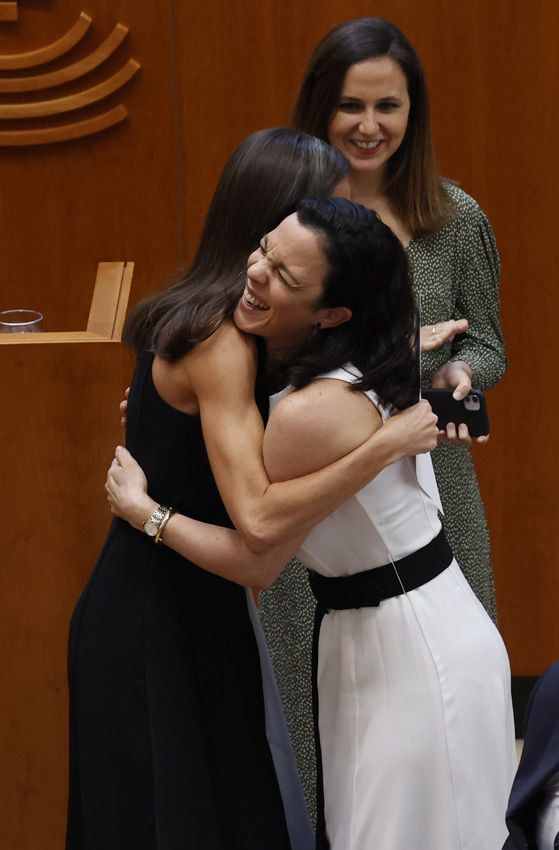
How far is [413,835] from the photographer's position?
2223mm

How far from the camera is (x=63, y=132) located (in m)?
4.00

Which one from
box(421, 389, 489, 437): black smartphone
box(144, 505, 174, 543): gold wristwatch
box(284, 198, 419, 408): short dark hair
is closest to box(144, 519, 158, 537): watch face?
box(144, 505, 174, 543): gold wristwatch

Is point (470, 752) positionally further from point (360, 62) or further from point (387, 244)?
point (360, 62)

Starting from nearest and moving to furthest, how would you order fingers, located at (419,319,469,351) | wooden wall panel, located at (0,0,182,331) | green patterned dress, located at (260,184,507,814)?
fingers, located at (419,319,469,351) → green patterned dress, located at (260,184,507,814) → wooden wall panel, located at (0,0,182,331)

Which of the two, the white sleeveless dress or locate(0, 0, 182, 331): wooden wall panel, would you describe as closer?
the white sleeveless dress

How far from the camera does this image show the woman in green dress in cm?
303

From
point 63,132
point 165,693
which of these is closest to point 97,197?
point 63,132

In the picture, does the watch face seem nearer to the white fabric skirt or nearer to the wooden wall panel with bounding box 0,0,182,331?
the white fabric skirt

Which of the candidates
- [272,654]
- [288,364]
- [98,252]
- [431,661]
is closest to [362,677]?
[431,661]

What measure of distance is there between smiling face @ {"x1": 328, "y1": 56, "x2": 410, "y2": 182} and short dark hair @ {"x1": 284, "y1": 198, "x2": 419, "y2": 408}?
84 cm

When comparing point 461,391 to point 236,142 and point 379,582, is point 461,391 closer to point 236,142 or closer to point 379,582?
point 379,582

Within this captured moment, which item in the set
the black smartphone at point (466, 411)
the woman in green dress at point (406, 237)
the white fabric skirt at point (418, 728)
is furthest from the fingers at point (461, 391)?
the white fabric skirt at point (418, 728)

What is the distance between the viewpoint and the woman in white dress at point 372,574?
7.20ft

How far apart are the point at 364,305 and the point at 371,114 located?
0.91 metres
